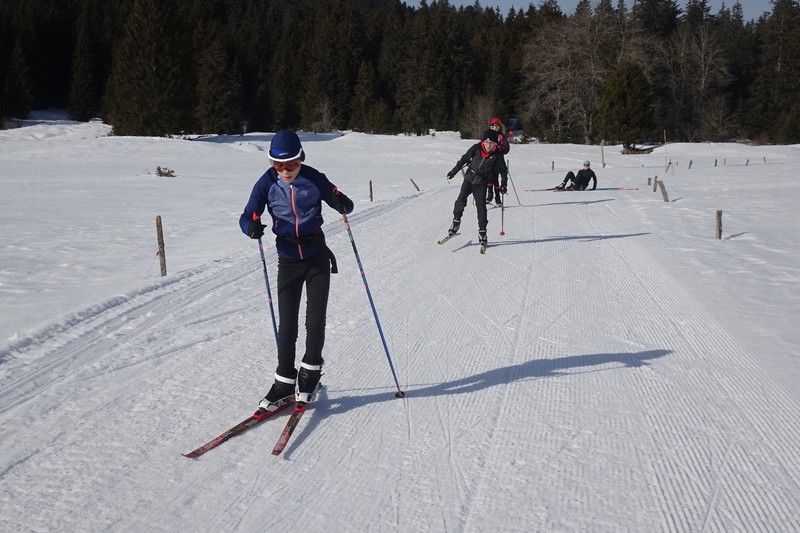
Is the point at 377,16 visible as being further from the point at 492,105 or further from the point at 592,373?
the point at 592,373

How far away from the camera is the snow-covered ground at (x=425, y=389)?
3621mm

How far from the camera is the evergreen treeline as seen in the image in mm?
53250

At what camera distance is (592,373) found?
5.73 metres

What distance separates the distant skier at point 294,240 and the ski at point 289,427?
0.22 ft

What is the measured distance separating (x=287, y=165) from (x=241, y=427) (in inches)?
74.0

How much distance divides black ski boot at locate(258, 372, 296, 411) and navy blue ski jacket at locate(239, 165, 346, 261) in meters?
0.94

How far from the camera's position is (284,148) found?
14.3 ft

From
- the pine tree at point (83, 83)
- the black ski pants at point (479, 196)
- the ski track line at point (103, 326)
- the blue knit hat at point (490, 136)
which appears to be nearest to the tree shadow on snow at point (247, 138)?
the pine tree at point (83, 83)

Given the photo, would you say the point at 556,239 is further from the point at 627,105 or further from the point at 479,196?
the point at 627,105

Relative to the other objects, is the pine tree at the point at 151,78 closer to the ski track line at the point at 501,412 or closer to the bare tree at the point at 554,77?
the bare tree at the point at 554,77

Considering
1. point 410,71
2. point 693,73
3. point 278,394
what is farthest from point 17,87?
point 693,73

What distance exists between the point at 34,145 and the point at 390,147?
85.3 ft

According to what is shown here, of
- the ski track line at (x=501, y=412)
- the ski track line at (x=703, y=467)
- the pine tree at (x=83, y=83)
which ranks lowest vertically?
the ski track line at (x=703, y=467)

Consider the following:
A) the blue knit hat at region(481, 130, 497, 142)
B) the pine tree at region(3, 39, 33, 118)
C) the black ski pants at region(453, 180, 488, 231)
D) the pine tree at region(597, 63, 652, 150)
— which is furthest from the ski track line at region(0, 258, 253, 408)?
the pine tree at region(3, 39, 33, 118)
